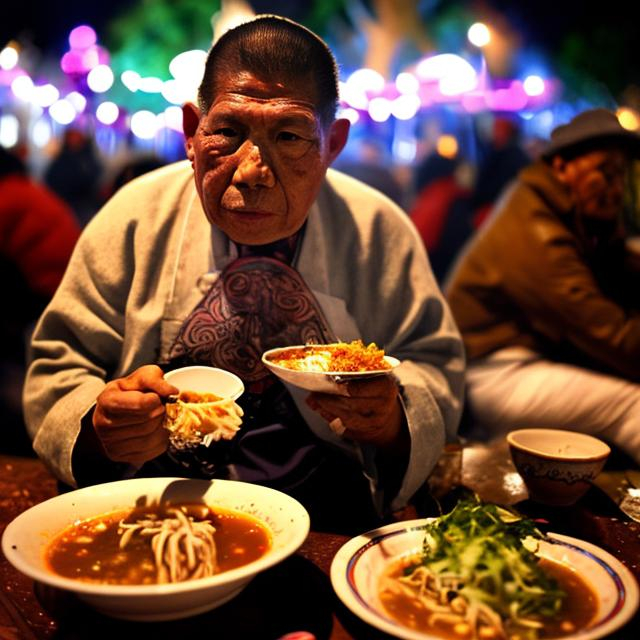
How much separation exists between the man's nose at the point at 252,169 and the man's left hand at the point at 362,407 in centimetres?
54

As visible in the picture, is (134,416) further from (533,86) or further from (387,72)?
(387,72)

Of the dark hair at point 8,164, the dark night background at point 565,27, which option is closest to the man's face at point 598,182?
the dark hair at point 8,164

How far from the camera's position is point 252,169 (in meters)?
1.80

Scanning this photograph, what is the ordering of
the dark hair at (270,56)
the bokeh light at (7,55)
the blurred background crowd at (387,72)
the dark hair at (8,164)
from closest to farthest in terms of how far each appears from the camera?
1. the dark hair at (270,56)
2. the dark hair at (8,164)
3. the bokeh light at (7,55)
4. the blurred background crowd at (387,72)

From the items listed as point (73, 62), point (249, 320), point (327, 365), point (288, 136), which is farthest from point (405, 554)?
point (73, 62)

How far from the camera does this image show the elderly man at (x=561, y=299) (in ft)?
11.4

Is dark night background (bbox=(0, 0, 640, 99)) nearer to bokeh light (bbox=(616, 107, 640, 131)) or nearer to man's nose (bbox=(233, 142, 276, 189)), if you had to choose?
bokeh light (bbox=(616, 107, 640, 131))

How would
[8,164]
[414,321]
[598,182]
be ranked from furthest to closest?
[8,164] < [598,182] < [414,321]

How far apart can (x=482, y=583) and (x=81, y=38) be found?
18.8m

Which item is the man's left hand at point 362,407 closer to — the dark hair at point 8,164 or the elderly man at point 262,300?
the elderly man at point 262,300

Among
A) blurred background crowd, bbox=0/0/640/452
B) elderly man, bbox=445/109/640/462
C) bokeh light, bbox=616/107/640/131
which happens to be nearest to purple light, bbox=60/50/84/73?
blurred background crowd, bbox=0/0/640/452

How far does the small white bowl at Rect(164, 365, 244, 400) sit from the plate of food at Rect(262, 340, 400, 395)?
120 mm

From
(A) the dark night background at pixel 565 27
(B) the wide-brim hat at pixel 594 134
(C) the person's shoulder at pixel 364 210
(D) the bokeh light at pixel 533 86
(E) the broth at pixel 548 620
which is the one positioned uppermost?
(A) the dark night background at pixel 565 27

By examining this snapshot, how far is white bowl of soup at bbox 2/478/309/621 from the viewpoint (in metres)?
1.29
